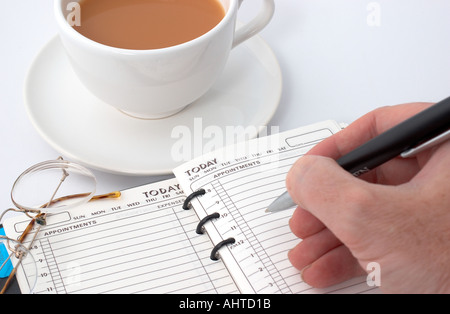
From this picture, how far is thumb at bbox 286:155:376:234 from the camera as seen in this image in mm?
512

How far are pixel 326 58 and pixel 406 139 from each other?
1.42 feet

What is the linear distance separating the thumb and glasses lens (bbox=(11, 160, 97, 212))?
11.3 inches

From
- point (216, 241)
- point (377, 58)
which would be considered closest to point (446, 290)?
point (216, 241)

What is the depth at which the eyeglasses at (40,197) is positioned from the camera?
2.10ft

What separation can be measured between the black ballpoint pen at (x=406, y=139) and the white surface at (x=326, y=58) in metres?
0.29

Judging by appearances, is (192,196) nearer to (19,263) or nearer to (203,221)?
(203,221)

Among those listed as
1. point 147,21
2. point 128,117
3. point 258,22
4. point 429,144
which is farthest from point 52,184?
point 429,144

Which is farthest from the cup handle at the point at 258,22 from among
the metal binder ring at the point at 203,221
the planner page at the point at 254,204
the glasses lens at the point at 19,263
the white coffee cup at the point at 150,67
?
the glasses lens at the point at 19,263

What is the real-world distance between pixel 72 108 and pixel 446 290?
53 centimetres

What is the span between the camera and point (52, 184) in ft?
2.49

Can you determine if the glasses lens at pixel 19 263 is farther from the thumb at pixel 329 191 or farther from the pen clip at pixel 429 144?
the pen clip at pixel 429 144

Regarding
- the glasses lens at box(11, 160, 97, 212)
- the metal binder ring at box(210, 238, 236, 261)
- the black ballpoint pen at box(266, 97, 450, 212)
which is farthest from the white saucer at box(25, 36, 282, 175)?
the black ballpoint pen at box(266, 97, 450, 212)

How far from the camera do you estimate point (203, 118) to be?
0.81 metres
